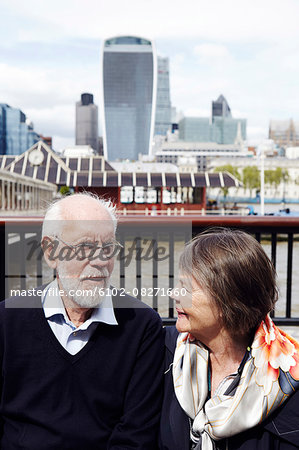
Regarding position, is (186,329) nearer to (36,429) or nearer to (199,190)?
(36,429)

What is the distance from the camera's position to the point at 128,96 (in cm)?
16050

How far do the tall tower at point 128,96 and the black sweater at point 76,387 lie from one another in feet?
496

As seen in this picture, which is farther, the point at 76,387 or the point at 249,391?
the point at 76,387

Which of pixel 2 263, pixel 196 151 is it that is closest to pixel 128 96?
pixel 196 151

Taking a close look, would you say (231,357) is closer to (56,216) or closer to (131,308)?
(131,308)

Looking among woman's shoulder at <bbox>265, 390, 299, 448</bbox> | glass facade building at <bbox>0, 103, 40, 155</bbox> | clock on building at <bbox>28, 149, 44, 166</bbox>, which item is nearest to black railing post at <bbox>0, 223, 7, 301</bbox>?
woman's shoulder at <bbox>265, 390, 299, 448</bbox>

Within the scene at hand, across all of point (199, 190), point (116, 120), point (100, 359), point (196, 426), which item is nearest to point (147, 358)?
point (100, 359)

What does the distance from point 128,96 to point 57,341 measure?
16495 cm

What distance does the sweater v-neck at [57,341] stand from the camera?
1957mm

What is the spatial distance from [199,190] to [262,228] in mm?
30556

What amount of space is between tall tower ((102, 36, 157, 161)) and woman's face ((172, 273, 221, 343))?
151 m

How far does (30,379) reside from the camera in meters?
1.99

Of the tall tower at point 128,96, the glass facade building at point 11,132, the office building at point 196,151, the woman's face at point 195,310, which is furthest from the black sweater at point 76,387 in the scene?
the tall tower at point 128,96

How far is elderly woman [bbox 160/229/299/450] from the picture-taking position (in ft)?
5.62
